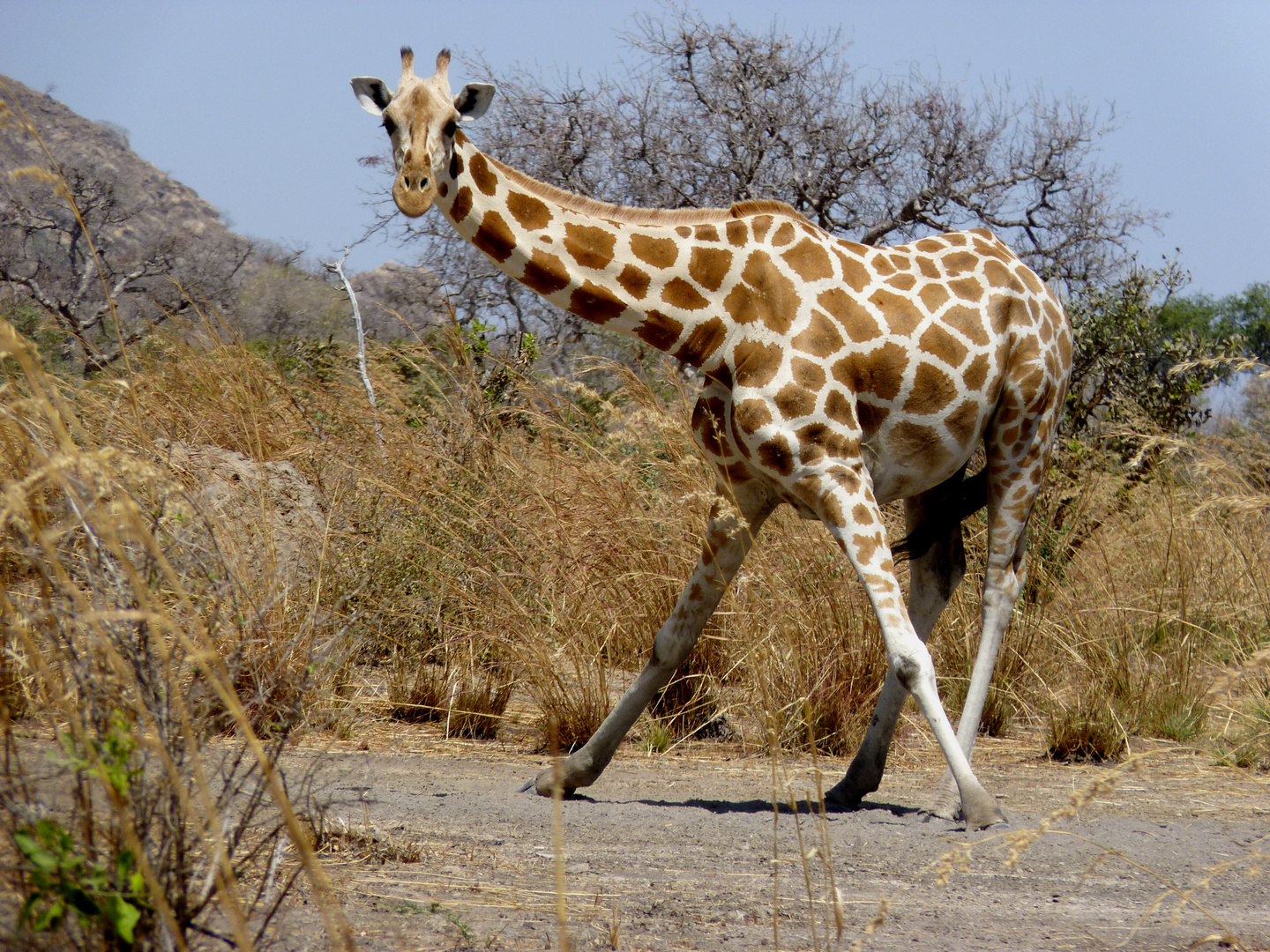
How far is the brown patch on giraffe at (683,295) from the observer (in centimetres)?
397

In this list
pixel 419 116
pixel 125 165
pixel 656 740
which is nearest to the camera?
pixel 419 116

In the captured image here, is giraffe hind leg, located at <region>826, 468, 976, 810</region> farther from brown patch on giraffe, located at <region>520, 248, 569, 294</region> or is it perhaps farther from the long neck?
brown patch on giraffe, located at <region>520, 248, 569, 294</region>

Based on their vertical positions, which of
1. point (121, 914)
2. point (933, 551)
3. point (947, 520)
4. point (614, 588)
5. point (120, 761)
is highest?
point (947, 520)

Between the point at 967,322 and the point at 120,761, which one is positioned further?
the point at 967,322

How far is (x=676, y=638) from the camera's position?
421cm

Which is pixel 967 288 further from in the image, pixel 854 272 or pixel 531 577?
pixel 531 577

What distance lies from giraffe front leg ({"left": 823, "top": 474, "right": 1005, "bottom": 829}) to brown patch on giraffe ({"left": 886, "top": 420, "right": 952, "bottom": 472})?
325mm

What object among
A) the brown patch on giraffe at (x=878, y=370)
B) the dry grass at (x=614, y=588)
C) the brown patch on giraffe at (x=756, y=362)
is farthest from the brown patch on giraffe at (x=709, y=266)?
the dry grass at (x=614, y=588)

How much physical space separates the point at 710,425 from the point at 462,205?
3.81 feet

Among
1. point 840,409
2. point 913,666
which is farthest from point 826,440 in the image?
point 913,666

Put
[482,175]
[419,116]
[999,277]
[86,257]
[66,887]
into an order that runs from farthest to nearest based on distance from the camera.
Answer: [86,257] → [999,277] → [482,175] → [419,116] → [66,887]

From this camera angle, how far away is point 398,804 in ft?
12.4

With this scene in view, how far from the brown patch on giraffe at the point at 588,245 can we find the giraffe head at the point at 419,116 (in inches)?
19.4

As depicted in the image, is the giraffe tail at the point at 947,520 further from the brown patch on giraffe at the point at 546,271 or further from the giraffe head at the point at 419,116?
the giraffe head at the point at 419,116
